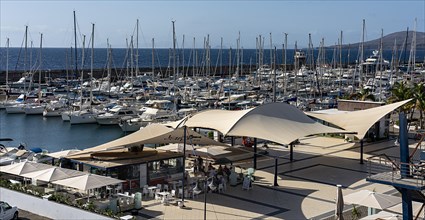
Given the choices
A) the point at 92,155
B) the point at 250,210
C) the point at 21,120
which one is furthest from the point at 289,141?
the point at 21,120

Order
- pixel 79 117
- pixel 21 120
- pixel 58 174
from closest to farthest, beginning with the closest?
pixel 58 174 → pixel 79 117 → pixel 21 120

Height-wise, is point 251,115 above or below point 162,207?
above

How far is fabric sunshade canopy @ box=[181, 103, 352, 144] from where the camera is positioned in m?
31.9

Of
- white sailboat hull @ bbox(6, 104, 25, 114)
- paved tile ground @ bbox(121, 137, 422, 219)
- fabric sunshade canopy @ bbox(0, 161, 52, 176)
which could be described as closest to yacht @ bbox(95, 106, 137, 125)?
white sailboat hull @ bbox(6, 104, 25, 114)

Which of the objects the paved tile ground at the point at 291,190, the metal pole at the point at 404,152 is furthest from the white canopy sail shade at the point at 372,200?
the metal pole at the point at 404,152

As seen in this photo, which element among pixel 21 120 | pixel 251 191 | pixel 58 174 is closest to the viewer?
pixel 58 174

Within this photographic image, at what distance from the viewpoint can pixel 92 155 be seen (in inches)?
1243

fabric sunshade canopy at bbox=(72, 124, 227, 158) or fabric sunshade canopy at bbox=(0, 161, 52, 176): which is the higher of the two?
fabric sunshade canopy at bbox=(72, 124, 227, 158)

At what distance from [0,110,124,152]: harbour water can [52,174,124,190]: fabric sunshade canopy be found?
30006 millimetres

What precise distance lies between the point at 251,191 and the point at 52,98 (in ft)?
206

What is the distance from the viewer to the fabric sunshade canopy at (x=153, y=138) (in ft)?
103

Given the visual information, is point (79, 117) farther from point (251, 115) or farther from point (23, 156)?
point (251, 115)

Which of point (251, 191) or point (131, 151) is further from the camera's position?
point (131, 151)

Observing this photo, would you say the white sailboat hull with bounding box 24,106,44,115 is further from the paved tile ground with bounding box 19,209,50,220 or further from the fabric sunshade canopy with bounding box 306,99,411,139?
the paved tile ground with bounding box 19,209,50,220
